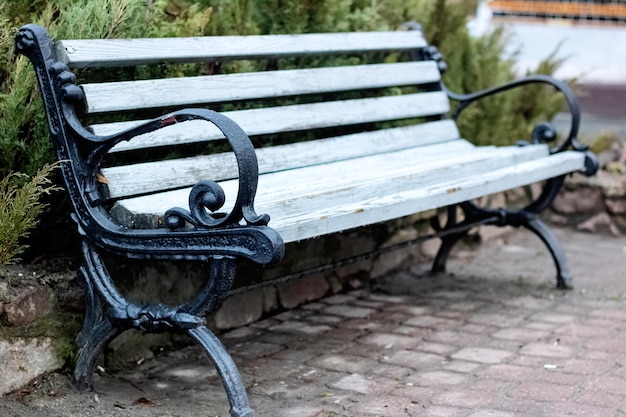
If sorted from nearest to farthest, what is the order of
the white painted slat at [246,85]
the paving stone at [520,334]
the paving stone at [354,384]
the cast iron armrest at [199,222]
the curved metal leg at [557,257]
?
the cast iron armrest at [199,222] < the white painted slat at [246,85] < the paving stone at [354,384] < the paving stone at [520,334] < the curved metal leg at [557,257]

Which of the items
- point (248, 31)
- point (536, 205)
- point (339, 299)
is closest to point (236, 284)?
point (339, 299)

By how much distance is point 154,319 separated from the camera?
2918mm

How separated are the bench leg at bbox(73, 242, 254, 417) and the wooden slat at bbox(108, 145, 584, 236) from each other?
0.71 ft

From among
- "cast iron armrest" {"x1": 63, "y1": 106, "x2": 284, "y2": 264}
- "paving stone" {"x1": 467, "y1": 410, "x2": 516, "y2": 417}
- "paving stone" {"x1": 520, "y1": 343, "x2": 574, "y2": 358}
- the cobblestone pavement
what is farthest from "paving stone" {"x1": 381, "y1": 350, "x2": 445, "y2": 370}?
"cast iron armrest" {"x1": 63, "y1": 106, "x2": 284, "y2": 264}

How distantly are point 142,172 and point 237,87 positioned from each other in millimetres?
602

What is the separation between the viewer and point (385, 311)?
4328 millimetres

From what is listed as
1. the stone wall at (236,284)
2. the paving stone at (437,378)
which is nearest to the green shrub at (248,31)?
the stone wall at (236,284)

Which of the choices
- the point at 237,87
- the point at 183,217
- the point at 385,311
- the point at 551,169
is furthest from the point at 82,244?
the point at 551,169

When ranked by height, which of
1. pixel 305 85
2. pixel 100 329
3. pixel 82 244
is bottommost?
pixel 100 329

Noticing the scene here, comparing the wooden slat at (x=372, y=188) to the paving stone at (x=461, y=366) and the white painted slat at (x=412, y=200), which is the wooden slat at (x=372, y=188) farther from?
the paving stone at (x=461, y=366)

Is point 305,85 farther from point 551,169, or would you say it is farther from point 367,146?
point 551,169

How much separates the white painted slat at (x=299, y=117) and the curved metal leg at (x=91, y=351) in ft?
1.84

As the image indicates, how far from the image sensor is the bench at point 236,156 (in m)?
2.79

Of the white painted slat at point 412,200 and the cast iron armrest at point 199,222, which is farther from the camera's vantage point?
the white painted slat at point 412,200
